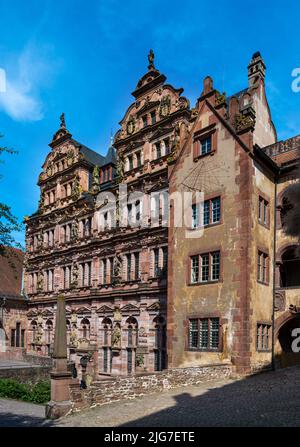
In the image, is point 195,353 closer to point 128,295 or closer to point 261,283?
point 261,283

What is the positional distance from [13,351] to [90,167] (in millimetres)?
16362

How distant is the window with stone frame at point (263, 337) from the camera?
63.8 feet

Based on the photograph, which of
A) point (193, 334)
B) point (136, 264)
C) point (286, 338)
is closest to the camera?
point (193, 334)

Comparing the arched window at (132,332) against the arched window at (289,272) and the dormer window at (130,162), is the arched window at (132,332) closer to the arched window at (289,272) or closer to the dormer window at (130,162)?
the arched window at (289,272)

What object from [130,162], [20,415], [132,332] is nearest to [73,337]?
[132,332]

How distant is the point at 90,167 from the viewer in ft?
118

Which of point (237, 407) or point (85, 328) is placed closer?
point (237, 407)

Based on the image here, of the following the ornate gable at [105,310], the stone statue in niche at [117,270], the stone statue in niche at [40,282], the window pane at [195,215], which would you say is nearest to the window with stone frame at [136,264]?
the stone statue in niche at [117,270]

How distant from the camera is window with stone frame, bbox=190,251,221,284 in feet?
66.9

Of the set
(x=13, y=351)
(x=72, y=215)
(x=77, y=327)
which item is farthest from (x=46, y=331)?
(x=72, y=215)

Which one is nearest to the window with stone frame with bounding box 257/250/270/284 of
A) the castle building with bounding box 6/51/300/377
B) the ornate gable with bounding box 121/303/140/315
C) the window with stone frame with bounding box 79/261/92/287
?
the castle building with bounding box 6/51/300/377

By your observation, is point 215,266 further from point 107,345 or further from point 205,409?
point 107,345

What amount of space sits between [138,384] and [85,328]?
1739 cm

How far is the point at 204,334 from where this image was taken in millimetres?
20141
